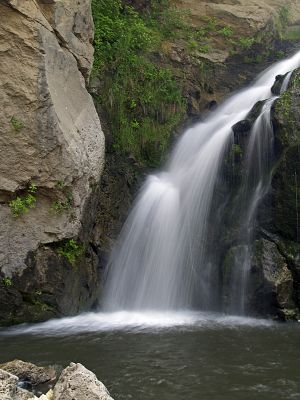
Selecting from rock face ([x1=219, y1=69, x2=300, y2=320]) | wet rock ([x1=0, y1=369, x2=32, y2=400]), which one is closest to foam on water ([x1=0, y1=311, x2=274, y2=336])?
rock face ([x1=219, y1=69, x2=300, y2=320])

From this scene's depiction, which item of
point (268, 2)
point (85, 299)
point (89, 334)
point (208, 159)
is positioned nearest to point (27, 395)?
point (89, 334)

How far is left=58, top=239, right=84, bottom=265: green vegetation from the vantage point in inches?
322

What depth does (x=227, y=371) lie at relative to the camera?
511 centimetres

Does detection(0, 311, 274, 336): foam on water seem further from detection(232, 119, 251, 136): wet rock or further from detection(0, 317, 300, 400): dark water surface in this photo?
detection(232, 119, 251, 136): wet rock

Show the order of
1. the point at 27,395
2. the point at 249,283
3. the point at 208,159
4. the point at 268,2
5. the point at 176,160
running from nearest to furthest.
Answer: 1. the point at 27,395
2. the point at 249,283
3. the point at 208,159
4. the point at 176,160
5. the point at 268,2

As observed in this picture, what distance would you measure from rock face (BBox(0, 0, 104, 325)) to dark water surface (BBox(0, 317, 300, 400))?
0.88 metres

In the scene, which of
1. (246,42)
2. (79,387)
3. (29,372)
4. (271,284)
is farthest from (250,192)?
(246,42)

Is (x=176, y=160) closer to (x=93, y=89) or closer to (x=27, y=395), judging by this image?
(x=93, y=89)

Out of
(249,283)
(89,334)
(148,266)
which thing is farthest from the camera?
(148,266)

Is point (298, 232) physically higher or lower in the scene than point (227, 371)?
higher

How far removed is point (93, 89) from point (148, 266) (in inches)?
167

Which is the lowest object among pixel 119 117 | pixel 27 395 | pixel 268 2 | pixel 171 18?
pixel 27 395

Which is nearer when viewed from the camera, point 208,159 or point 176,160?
point 208,159

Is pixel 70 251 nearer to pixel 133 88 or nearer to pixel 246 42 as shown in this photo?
pixel 133 88
